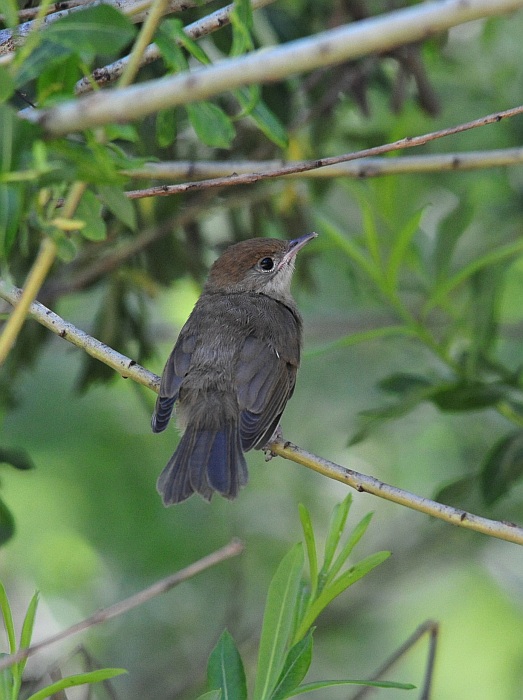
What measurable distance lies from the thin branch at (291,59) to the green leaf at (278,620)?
1637 mm

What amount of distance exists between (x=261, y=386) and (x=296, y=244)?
1.15 meters

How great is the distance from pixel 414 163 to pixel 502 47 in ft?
13.9

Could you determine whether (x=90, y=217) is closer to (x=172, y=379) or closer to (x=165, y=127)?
(x=165, y=127)

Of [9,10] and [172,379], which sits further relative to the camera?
[172,379]

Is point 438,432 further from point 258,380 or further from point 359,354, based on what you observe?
point 258,380

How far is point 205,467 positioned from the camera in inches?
167

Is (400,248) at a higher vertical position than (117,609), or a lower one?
higher

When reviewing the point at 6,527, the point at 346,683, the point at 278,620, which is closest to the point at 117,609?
the point at 346,683

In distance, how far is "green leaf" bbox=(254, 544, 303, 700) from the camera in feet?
9.68

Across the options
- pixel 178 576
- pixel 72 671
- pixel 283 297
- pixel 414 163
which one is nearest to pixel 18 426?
pixel 72 671

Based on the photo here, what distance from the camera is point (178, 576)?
255 centimetres

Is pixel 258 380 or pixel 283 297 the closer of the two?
pixel 258 380

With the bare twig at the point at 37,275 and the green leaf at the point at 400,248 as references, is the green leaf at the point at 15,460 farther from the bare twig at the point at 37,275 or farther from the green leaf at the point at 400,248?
the bare twig at the point at 37,275

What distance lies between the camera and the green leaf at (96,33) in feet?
7.11
